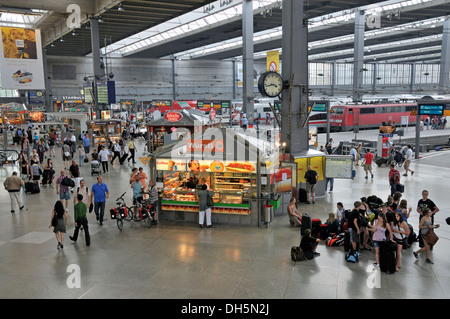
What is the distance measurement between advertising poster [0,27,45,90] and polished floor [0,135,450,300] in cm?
1713

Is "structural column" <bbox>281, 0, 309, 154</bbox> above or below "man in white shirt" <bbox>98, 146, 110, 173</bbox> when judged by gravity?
above

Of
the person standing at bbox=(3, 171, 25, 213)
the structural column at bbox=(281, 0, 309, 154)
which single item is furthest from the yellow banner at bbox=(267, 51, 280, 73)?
the person standing at bbox=(3, 171, 25, 213)

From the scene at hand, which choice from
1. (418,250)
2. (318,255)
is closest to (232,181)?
(318,255)

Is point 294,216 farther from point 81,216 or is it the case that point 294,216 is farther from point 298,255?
point 81,216

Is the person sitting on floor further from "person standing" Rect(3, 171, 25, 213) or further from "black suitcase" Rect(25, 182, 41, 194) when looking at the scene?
"black suitcase" Rect(25, 182, 41, 194)

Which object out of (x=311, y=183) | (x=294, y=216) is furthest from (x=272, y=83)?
(x=294, y=216)

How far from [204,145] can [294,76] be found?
499 centimetres

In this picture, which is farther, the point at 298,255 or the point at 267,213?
the point at 267,213

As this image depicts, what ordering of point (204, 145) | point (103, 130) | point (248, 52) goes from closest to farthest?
point (204, 145), point (103, 130), point (248, 52)

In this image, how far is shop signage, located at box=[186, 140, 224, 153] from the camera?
1176 centimetres

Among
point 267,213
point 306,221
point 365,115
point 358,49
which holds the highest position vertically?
point 358,49

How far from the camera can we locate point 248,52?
1431 inches

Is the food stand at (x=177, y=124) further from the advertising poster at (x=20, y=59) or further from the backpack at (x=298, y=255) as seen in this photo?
the backpack at (x=298, y=255)
